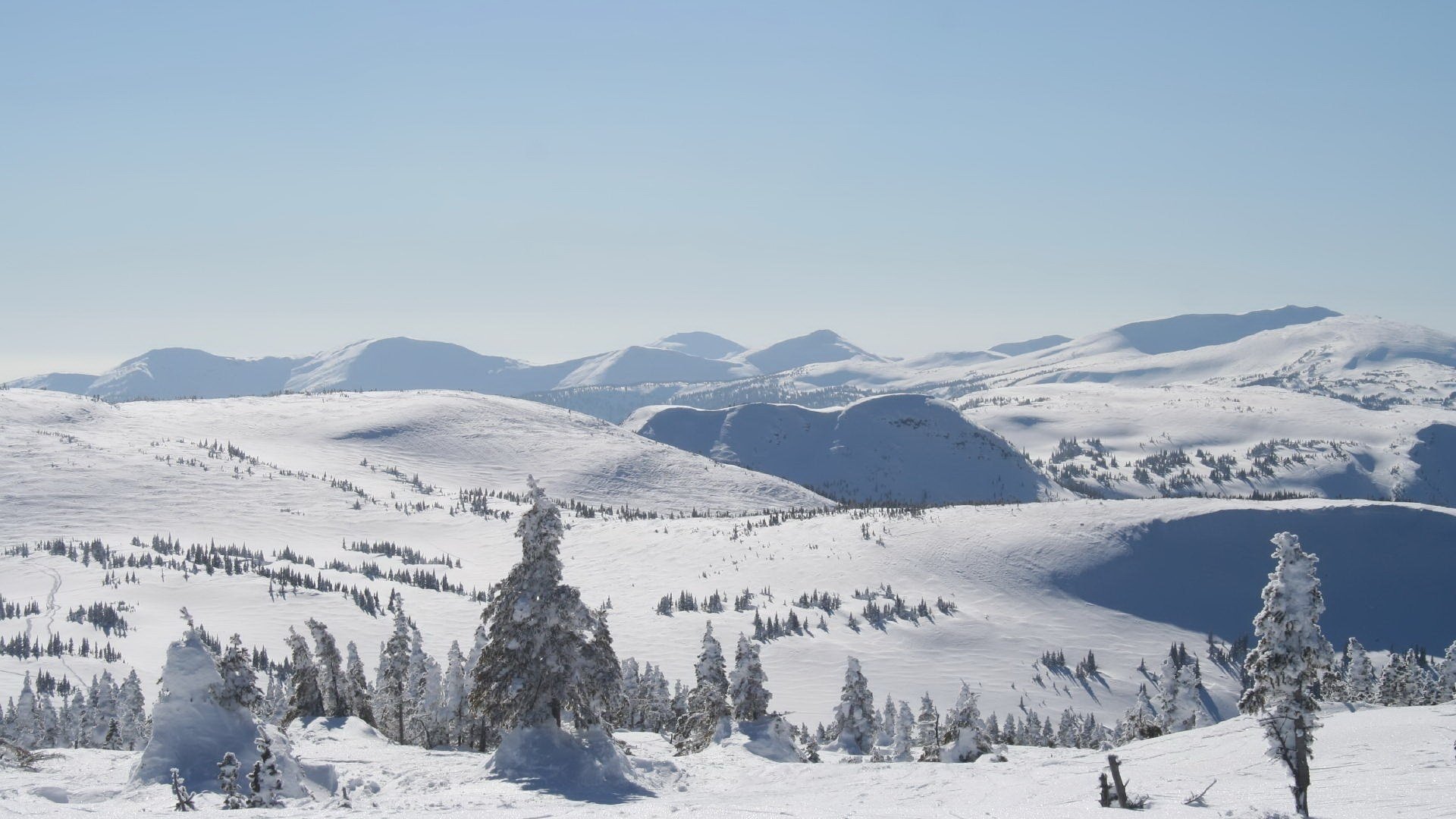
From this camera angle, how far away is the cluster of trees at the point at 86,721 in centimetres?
9488

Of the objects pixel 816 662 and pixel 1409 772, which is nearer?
pixel 1409 772

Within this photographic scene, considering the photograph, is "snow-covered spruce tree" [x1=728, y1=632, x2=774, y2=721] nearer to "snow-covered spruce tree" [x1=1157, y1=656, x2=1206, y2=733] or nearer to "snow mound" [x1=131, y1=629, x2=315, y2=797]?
"snow mound" [x1=131, y1=629, x2=315, y2=797]

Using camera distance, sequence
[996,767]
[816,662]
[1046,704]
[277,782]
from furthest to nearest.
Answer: [816,662] < [1046,704] < [996,767] < [277,782]

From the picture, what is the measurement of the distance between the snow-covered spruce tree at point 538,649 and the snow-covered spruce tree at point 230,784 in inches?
441

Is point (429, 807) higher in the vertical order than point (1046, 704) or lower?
higher

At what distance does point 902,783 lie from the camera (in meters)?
40.1

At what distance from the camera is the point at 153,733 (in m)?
35.8

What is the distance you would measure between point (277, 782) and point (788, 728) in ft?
105

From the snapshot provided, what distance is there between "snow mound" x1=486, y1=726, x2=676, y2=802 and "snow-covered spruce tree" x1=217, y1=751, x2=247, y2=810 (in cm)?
1049

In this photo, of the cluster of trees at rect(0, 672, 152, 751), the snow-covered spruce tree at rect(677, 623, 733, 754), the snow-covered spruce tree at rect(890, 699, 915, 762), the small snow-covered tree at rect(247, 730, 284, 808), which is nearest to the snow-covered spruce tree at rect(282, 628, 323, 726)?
the snow-covered spruce tree at rect(677, 623, 733, 754)

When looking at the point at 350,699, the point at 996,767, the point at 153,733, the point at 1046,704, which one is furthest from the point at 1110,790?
the point at 1046,704

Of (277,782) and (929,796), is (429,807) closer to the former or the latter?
(277,782)

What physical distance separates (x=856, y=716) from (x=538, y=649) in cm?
3461

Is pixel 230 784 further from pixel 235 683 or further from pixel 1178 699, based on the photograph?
pixel 1178 699
